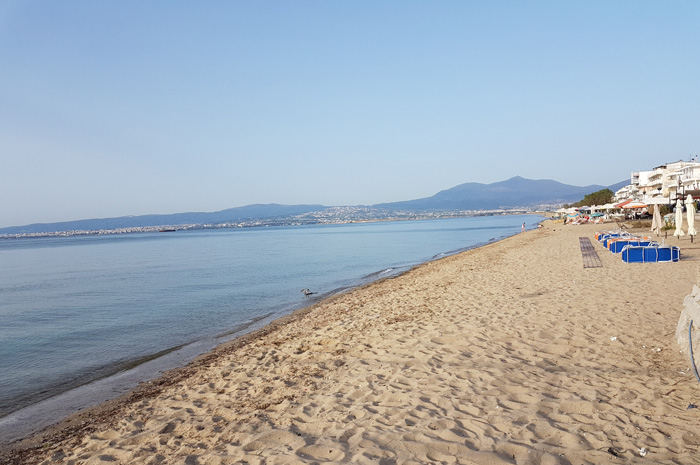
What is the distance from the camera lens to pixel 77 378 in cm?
853

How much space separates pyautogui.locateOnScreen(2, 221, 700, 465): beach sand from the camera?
12.4 ft

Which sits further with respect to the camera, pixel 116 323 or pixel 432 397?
pixel 116 323

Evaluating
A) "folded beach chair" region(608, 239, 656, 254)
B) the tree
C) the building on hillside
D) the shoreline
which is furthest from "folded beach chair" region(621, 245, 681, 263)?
the tree

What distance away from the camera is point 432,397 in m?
4.80

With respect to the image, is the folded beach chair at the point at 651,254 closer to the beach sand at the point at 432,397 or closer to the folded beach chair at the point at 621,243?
the folded beach chair at the point at 621,243

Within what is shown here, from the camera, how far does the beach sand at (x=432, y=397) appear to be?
3.78 meters

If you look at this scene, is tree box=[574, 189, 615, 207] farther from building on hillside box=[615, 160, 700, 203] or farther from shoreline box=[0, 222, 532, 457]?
shoreline box=[0, 222, 532, 457]

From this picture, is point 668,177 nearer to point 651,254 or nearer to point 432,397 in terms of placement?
point 651,254

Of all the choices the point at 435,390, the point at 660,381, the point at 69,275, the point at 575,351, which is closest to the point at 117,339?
the point at 435,390

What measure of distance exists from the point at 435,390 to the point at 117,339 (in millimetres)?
9576

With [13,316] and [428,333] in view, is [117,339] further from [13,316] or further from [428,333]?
[428,333]

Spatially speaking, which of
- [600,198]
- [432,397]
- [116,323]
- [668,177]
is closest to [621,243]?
[432,397]

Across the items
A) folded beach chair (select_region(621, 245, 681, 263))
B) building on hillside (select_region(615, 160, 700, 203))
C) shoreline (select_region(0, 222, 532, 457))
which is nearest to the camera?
shoreline (select_region(0, 222, 532, 457))

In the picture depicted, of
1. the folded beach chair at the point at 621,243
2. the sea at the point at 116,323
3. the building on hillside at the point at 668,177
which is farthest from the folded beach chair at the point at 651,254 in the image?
the building on hillside at the point at 668,177
